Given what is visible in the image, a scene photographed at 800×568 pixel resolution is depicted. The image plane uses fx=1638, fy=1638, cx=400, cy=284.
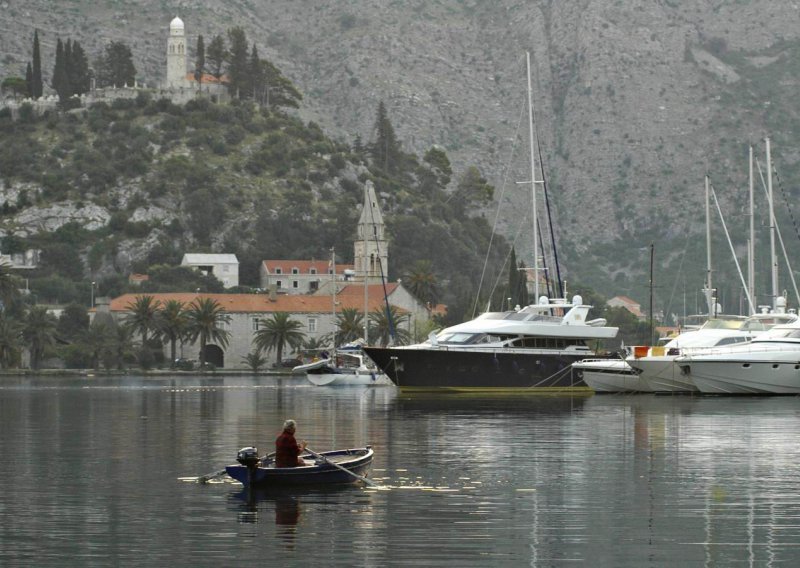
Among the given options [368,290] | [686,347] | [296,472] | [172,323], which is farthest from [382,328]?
[296,472]

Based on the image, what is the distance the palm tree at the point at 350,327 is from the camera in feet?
561

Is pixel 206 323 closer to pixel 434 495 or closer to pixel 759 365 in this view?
pixel 759 365

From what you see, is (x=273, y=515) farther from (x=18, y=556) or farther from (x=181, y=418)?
(x=181, y=418)

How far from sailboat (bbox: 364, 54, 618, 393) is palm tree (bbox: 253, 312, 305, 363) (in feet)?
276

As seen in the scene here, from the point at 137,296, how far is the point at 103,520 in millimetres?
151021

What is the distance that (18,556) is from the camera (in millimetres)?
29750

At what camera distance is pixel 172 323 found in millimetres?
174125

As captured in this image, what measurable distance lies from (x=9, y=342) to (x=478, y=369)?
93489 mm

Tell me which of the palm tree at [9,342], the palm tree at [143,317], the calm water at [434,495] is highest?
the palm tree at [143,317]

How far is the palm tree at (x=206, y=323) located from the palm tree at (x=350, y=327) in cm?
1339

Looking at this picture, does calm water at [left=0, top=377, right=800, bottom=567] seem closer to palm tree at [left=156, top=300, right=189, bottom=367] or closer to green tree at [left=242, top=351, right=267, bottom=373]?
palm tree at [left=156, top=300, right=189, bottom=367]

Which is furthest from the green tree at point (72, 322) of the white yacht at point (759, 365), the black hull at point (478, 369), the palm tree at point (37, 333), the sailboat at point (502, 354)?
the white yacht at point (759, 365)

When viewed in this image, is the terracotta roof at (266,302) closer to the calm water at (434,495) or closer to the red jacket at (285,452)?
the calm water at (434,495)

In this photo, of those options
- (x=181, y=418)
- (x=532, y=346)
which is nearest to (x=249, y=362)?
(x=532, y=346)
